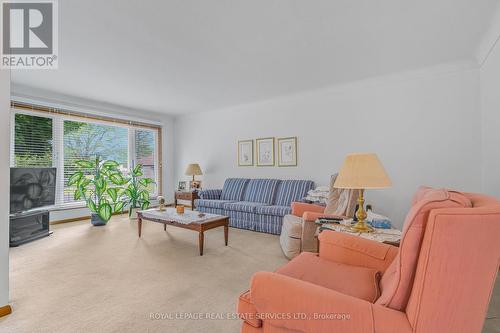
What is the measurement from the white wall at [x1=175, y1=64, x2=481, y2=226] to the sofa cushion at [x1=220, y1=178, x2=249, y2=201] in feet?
1.29

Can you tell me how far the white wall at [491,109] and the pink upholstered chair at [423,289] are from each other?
233cm

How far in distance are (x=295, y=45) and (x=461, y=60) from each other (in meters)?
2.31

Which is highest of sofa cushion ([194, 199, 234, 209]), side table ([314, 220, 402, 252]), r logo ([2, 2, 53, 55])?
r logo ([2, 2, 53, 55])

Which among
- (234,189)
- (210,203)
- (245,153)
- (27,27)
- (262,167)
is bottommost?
(210,203)

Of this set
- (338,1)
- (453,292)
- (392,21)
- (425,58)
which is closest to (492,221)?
(453,292)

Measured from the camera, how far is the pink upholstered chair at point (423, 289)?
78 cm

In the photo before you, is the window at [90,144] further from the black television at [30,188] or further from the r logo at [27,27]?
the r logo at [27,27]

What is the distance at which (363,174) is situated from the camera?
5.90 feet

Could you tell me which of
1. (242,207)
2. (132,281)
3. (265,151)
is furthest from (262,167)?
(132,281)

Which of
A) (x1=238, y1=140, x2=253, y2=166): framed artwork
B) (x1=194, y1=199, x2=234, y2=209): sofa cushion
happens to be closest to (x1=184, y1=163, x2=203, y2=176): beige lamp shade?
(x1=194, y1=199, x2=234, y2=209): sofa cushion

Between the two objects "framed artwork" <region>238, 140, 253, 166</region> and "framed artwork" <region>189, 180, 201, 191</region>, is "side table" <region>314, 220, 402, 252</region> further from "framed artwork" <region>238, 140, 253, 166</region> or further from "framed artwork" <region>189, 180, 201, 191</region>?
"framed artwork" <region>189, 180, 201, 191</region>

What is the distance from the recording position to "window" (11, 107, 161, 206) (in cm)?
413

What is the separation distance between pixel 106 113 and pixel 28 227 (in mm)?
2650

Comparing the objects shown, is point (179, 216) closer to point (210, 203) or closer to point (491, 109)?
point (210, 203)
